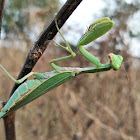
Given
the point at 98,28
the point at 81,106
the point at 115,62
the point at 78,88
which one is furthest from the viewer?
the point at 78,88

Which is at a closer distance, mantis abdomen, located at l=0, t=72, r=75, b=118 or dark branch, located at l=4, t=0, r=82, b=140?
dark branch, located at l=4, t=0, r=82, b=140

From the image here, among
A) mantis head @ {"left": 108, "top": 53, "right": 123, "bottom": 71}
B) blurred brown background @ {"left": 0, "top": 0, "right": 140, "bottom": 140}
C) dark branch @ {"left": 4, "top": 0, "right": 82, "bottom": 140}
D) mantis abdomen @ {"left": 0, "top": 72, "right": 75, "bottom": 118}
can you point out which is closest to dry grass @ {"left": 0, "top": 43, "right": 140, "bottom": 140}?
blurred brown background @ {"left": 0, "top": 0, "right": 140, "bottom": 140}

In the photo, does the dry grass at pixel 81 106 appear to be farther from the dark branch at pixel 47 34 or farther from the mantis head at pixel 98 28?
the dark branch at pixel 47 34

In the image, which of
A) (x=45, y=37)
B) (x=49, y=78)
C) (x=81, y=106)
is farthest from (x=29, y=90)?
(x=81, y=106)

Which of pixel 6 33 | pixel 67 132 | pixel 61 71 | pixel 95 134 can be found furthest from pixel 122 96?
pixel 61 71

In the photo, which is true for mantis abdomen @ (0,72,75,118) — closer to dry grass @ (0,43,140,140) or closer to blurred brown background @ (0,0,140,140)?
blurred brown background @ (0,0,140,140)

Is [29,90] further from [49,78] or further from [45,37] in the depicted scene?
[45,37]

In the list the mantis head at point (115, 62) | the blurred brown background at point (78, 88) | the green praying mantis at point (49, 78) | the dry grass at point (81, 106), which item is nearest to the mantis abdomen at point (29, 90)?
the green praying mantis at point (49, 78)
